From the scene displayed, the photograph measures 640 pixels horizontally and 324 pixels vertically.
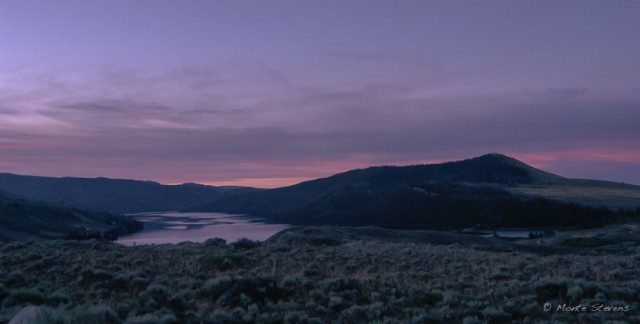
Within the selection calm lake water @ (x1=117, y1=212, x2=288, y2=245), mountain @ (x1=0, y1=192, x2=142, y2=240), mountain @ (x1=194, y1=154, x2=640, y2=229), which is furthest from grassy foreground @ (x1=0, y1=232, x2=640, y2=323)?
mountain @ (x1=194, y1=154, x2=640, y2=229)

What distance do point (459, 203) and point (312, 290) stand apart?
11404 centimetres

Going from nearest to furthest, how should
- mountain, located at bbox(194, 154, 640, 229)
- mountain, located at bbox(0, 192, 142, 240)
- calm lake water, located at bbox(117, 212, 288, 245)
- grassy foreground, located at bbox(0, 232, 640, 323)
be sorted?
grassy foreground, located at bbox(0, 232, 640, 323) < calm lake water, located at bbox(117, 212, 288, 245) < mountain, located at bbox(0, 192, 142, 240) < mountain, located at bbox(194, 154, 640, 229)

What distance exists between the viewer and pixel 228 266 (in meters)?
19.2

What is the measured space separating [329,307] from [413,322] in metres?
2.40

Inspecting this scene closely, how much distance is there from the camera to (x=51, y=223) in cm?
9938

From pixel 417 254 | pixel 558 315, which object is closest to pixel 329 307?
pixel 558 315

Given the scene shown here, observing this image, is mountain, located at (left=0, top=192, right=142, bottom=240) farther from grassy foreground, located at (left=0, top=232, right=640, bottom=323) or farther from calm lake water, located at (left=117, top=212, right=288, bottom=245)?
grassy foreground, located at (left=0, top=232, right=640, bottom=323)

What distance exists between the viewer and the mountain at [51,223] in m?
80.6

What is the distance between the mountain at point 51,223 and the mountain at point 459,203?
52.8 metres

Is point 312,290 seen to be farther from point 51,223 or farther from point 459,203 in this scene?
point 459,203

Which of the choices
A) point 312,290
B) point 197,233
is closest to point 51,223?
point 197,233

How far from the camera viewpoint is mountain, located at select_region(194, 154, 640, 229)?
4159 inches

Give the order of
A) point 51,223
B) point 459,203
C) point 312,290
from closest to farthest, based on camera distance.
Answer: point 312,290, point 51,223, point 459,203

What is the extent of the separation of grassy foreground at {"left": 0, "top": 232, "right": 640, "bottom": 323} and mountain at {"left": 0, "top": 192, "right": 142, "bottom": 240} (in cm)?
5263
